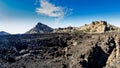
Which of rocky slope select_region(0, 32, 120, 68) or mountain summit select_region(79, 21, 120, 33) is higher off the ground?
mountain summit select_region(79, 21, 120, 33)

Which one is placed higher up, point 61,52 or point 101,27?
point 101,27

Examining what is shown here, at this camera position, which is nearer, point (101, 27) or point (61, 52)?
point (61, 52)

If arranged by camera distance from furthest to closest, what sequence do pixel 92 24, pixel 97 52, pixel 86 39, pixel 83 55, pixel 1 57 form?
1. pixel 92 24
2. pixel 86 39
3. pixel 97 52
4. pixel 83 55
5. pixel 1 57

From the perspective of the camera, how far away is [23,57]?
4794cm

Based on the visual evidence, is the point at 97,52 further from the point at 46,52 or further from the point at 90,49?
the point at 46,52

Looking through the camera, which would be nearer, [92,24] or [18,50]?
[18,50]

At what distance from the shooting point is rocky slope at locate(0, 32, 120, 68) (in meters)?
46.7

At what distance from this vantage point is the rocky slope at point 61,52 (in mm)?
46656

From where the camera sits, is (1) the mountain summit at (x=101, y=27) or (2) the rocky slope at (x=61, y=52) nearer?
(2) the rocky slope at (x=61, y=52)

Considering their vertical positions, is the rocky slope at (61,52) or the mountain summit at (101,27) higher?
the mountain summit at (101,27)

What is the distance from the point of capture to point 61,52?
53.0 metres

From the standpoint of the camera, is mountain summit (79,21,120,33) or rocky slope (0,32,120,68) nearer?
rocky slope (0,32,120,68)

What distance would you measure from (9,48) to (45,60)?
28.3 ft

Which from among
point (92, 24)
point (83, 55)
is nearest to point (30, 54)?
point (83, 55)
